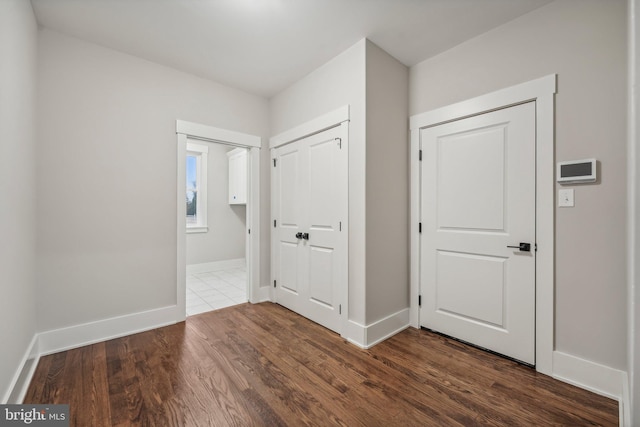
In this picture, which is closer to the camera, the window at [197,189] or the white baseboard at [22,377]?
the white baseboard at [22,377]

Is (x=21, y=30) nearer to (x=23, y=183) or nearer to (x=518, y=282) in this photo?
(x=23, y=183)

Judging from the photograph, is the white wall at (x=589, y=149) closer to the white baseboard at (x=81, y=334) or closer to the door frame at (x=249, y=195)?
the door frame at (x=249, y=195)

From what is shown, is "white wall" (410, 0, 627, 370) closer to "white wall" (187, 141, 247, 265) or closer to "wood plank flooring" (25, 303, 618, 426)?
"wood plank flooring" (25, 303, 618, 426)

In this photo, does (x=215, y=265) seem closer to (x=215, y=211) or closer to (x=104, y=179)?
(x=215, y=211)

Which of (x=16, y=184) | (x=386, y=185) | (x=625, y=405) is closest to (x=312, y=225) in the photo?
(x=386, y=185)

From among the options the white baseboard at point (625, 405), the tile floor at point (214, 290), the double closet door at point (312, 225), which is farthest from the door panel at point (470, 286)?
the tile floor at point (214, 290)

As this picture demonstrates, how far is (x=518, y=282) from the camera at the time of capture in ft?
7.02

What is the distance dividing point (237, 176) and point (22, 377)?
13.6 feet

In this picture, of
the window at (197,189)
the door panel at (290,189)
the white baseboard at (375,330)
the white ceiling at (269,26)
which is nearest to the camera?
the white ceiling at (269,26)

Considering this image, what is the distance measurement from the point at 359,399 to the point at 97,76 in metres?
3.44

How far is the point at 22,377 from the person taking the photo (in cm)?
177

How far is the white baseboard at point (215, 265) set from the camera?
5289 mm

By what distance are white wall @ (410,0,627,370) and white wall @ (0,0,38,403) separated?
11.2 ft

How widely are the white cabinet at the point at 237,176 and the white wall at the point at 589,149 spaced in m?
4.36
